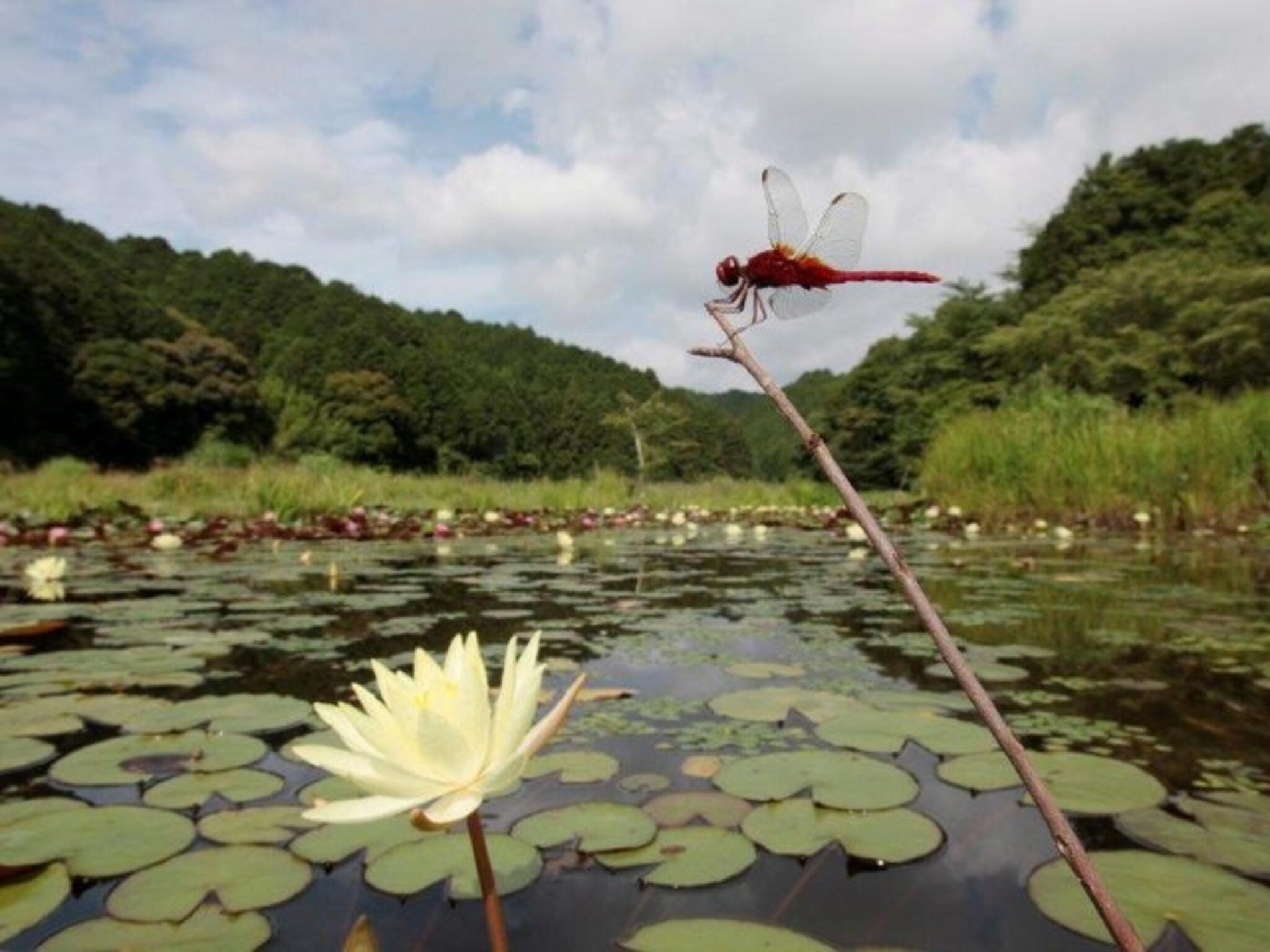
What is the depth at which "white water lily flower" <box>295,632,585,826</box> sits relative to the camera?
0.56 m

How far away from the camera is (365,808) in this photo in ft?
1.91

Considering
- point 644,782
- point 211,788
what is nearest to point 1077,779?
point 644,782

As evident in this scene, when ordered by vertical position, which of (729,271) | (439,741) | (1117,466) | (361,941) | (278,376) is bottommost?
(361,941)

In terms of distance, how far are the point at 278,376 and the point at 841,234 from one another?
39.0 metres

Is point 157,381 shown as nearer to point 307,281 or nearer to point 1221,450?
point 307,281

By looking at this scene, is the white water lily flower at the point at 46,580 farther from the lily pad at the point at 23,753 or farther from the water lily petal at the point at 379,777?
the water lily petal at the point at 379,777

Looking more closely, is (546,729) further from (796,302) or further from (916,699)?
(916,699)

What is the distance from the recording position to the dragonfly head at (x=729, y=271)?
597 millimetres

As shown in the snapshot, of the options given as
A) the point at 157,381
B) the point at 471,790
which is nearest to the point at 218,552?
the point at 471,790

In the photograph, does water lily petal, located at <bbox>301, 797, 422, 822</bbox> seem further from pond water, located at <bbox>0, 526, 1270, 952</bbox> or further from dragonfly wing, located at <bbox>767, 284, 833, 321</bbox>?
dragonfly wing, located at <bbox>767, 284, 833, 321</bbox>

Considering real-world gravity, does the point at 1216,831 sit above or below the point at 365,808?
below

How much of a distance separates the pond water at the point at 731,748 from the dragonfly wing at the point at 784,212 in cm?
65

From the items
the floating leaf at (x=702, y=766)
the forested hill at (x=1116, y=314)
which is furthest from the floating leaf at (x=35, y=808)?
the forested hill at (x=1116, y=314)

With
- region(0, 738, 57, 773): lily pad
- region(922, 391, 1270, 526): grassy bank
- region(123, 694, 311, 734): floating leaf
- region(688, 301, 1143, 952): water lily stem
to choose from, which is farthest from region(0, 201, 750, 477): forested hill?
region(688, 301, 1143, 952): water lily stem
